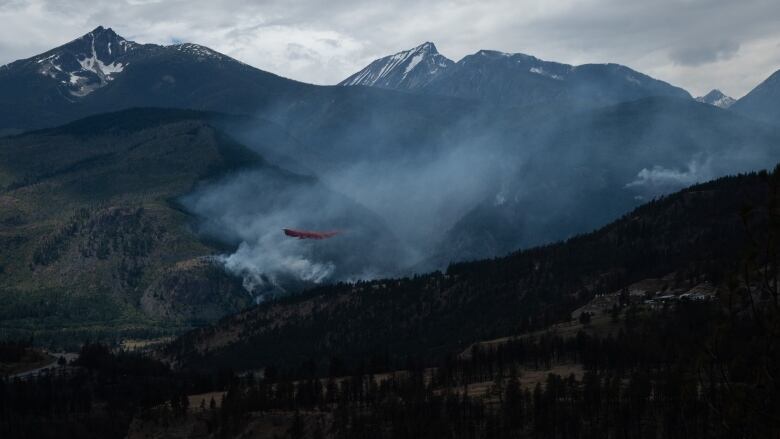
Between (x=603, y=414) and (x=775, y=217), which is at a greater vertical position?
(x=775, y=217)

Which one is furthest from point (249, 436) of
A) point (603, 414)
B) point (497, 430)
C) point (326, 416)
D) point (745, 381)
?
point (745, 381)

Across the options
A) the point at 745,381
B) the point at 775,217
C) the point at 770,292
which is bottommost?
the point at 745,381

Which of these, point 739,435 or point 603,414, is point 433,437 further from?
point 739,435

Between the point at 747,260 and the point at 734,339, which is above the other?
the point at 747,260

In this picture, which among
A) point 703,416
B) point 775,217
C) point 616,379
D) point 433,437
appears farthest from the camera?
point 616,379

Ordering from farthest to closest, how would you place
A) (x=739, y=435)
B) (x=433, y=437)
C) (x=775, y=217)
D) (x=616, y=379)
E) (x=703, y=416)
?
1. (x=616, y=379)
2. (x=433, y=437)
3. (x=703, y=416)
4. (x=739, y=435)
5. (x=775, y=217)

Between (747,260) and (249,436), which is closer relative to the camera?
(747,260)

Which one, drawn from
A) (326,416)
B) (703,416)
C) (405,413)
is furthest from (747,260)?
(326,416)

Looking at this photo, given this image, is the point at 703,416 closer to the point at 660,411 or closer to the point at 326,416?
the point at 660,411

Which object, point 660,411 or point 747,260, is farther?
point 660,411
